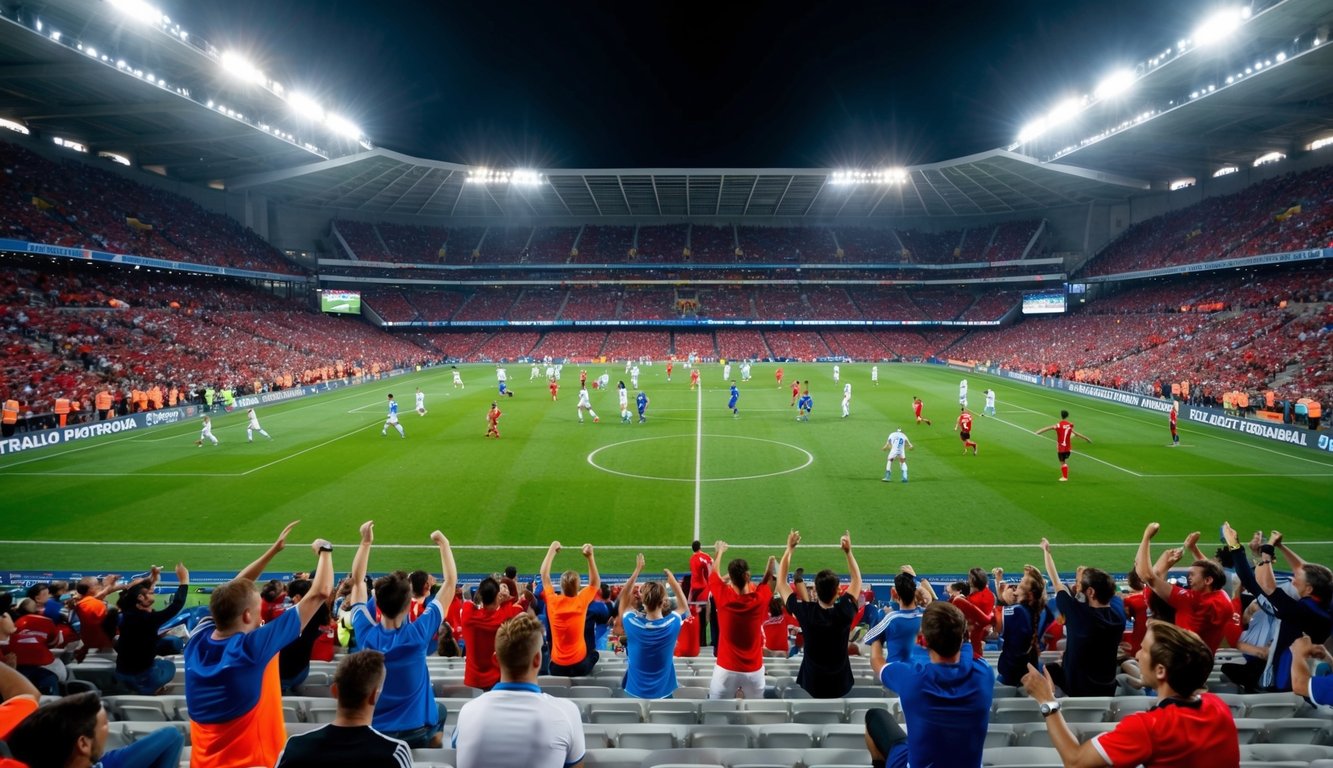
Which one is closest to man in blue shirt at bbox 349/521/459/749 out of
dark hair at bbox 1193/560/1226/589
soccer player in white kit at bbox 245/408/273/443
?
dark hair at bbox 1193/560/1226/589

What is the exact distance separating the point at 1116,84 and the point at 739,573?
5131 centimetres

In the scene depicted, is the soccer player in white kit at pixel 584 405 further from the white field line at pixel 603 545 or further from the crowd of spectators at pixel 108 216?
the crowd of spectators at pixel 108 216

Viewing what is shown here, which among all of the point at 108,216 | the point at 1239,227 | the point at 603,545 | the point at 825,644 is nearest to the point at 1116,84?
the point at 1239,227

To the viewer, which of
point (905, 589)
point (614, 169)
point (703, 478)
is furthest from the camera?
point (614, 169)

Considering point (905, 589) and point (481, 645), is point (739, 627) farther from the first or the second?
point (481, 645)

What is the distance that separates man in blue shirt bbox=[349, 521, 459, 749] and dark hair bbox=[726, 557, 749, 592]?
260cm

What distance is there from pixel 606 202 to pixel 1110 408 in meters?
61.6

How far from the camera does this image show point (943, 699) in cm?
352

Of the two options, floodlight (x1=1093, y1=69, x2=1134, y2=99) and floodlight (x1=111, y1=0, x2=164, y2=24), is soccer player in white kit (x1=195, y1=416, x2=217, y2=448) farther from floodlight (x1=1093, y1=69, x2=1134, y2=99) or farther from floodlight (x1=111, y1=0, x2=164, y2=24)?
floodlight (x1=1093, y1=69, x2=1134, y2=99)

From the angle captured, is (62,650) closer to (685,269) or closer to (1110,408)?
(1110,408)

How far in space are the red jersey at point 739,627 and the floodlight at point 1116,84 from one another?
4991cm

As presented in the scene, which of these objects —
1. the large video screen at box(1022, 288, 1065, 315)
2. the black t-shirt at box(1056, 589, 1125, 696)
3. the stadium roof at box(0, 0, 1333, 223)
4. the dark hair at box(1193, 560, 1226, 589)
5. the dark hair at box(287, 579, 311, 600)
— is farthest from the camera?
the large video screen at box(1022, 288, 1065, 315)

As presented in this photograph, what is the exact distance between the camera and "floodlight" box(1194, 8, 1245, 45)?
3375cm

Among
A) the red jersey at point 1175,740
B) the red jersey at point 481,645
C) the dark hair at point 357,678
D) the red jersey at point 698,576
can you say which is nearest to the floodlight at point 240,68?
the red jersey at point 698,576
